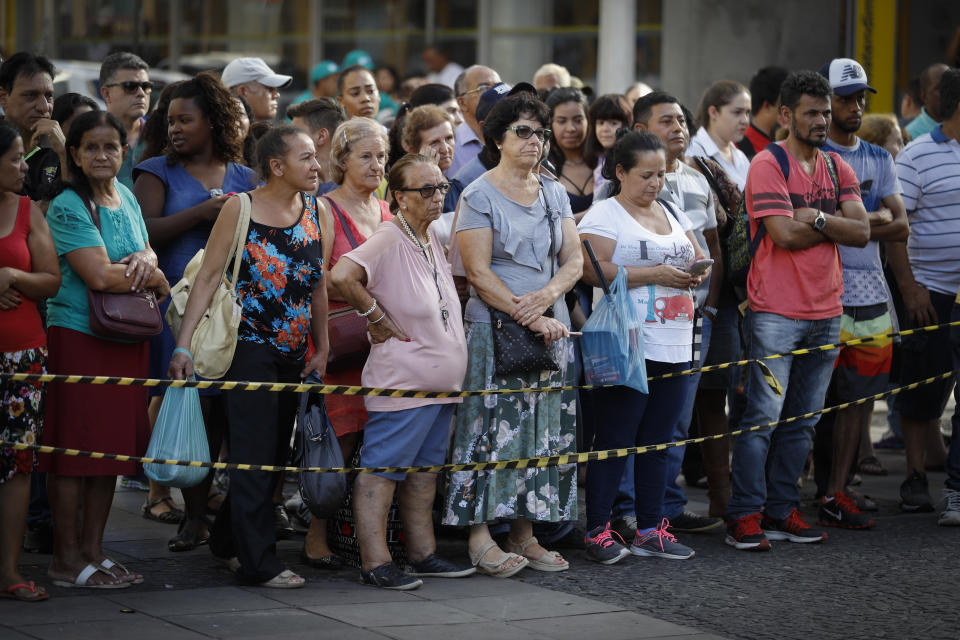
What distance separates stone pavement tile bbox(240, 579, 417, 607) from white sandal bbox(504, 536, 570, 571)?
800 mm

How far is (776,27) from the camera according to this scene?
20.8 metres

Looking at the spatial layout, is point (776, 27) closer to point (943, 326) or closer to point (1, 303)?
point (943, 326)

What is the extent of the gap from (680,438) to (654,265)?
119 centimetres

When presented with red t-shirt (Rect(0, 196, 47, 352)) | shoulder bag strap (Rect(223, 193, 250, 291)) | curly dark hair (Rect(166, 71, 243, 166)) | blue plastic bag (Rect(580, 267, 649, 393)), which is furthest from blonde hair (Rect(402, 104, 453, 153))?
red t-shirt (Rect(0, 196, 47, 352))

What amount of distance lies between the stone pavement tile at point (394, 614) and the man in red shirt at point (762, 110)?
470cm

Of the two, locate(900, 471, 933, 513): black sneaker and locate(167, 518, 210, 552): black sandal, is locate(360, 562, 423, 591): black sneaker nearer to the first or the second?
locate(167, 518, 210, 552): black sandal

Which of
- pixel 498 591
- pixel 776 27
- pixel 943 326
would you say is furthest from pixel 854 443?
pixel 776 27

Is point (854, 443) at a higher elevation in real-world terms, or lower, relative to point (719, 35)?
lower

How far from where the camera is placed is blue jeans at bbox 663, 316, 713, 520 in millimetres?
7547

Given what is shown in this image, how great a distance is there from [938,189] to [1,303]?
5440 millimetres

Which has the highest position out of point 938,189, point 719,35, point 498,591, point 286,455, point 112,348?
point 719,35

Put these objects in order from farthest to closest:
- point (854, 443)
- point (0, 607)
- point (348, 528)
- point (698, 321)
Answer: point (854, 443)
point (698, 321)
point (348, 528)
point (0, 607)

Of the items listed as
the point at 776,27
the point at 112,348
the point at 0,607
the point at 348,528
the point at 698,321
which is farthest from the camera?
the point at 776,27

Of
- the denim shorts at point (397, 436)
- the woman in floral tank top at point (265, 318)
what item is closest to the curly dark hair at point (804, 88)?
the denim shorts at point (397, 436)
